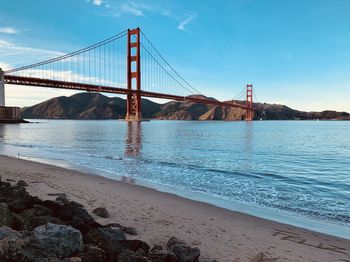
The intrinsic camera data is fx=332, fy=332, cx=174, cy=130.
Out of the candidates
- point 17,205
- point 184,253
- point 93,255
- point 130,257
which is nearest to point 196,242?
point 184,253

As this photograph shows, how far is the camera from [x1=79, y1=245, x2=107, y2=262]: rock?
259 centimetres

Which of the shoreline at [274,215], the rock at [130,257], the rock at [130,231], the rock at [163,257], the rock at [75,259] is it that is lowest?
the shoreline at [274,215]

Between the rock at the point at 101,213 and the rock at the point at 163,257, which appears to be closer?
the rock at the point at 163,257

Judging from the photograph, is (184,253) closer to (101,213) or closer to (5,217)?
(5,217)

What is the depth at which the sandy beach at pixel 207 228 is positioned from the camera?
11.9 ft

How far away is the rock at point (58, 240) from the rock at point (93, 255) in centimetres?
9

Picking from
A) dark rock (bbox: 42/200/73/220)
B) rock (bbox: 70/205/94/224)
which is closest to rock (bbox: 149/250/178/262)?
rock (bbox: 70/205/94/224)

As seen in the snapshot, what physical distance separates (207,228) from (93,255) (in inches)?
83.4

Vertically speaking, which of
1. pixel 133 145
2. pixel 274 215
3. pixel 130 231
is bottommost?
pixel 274 215

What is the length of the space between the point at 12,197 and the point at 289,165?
1078 cm

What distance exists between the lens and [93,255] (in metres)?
2.62

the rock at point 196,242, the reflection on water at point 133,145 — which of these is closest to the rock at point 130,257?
the rock at point 196,242

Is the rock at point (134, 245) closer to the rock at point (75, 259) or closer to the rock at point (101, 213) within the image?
the rock at point (75, 259)

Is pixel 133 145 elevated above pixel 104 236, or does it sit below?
below
